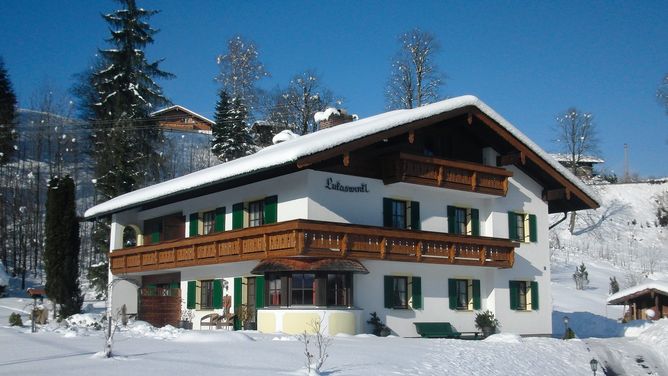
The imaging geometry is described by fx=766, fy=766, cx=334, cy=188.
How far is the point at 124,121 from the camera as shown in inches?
1725

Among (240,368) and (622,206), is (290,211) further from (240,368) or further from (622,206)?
(622,206)

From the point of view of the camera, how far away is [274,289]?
2334cm

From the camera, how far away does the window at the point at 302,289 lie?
22.6m

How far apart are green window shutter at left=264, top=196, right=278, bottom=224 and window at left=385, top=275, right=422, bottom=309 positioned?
406 cm

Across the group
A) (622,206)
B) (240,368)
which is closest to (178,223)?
(240,368)

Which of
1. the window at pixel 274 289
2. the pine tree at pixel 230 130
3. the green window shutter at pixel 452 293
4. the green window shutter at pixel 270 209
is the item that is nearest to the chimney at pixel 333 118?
the green window shutter at pixel 270 209

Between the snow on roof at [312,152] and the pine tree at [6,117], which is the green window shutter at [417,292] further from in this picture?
the pine tree at [6,117]

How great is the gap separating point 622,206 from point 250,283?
5030 cm

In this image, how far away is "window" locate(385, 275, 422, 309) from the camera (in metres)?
24.4

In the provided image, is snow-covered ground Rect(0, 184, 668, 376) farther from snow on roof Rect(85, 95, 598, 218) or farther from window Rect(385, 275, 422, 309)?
snow on roof Rect(85, 95, 598, 218)

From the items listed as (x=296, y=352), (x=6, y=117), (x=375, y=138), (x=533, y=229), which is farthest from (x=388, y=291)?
(x=6, y=117)

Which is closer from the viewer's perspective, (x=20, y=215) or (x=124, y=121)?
(x=124, y=121)

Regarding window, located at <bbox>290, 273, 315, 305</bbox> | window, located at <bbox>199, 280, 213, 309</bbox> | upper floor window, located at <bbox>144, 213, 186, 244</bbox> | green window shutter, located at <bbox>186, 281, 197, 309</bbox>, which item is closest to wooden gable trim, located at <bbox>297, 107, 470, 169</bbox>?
window, located at <bbox>290, 273, 315, 305</bbox>

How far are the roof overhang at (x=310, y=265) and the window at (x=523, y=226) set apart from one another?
8.82 metres
